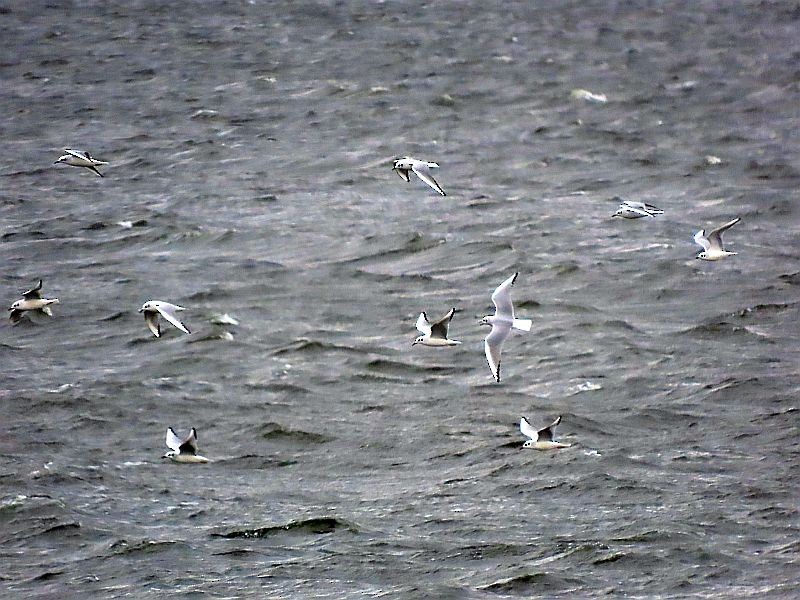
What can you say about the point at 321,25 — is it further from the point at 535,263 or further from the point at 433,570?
the point at 433,570

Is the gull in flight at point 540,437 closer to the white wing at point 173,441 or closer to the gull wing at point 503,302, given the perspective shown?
the gull wing at point 503,302

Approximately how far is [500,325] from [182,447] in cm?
343

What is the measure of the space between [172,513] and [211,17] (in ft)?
96.2

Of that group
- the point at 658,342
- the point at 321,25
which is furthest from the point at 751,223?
the point at 321,25

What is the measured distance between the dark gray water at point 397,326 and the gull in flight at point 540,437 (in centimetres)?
27

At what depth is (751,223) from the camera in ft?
80.2

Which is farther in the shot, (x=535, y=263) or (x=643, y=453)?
(x=535, y=263)

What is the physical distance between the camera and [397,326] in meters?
20.5

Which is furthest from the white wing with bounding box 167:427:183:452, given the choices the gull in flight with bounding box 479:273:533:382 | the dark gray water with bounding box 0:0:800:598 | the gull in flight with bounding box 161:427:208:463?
the gull in flight with bounding box 479:273:533:382

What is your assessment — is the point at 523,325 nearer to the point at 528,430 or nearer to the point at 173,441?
the point at 528,430

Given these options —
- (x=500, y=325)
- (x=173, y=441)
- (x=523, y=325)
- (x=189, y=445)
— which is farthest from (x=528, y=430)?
(x=173, y=441)

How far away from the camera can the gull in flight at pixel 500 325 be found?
49.8 feet

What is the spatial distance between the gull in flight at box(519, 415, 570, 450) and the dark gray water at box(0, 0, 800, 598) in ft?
0.88

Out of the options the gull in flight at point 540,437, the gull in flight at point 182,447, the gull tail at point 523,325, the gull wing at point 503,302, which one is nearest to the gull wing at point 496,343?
the gull tail at point 523,325
